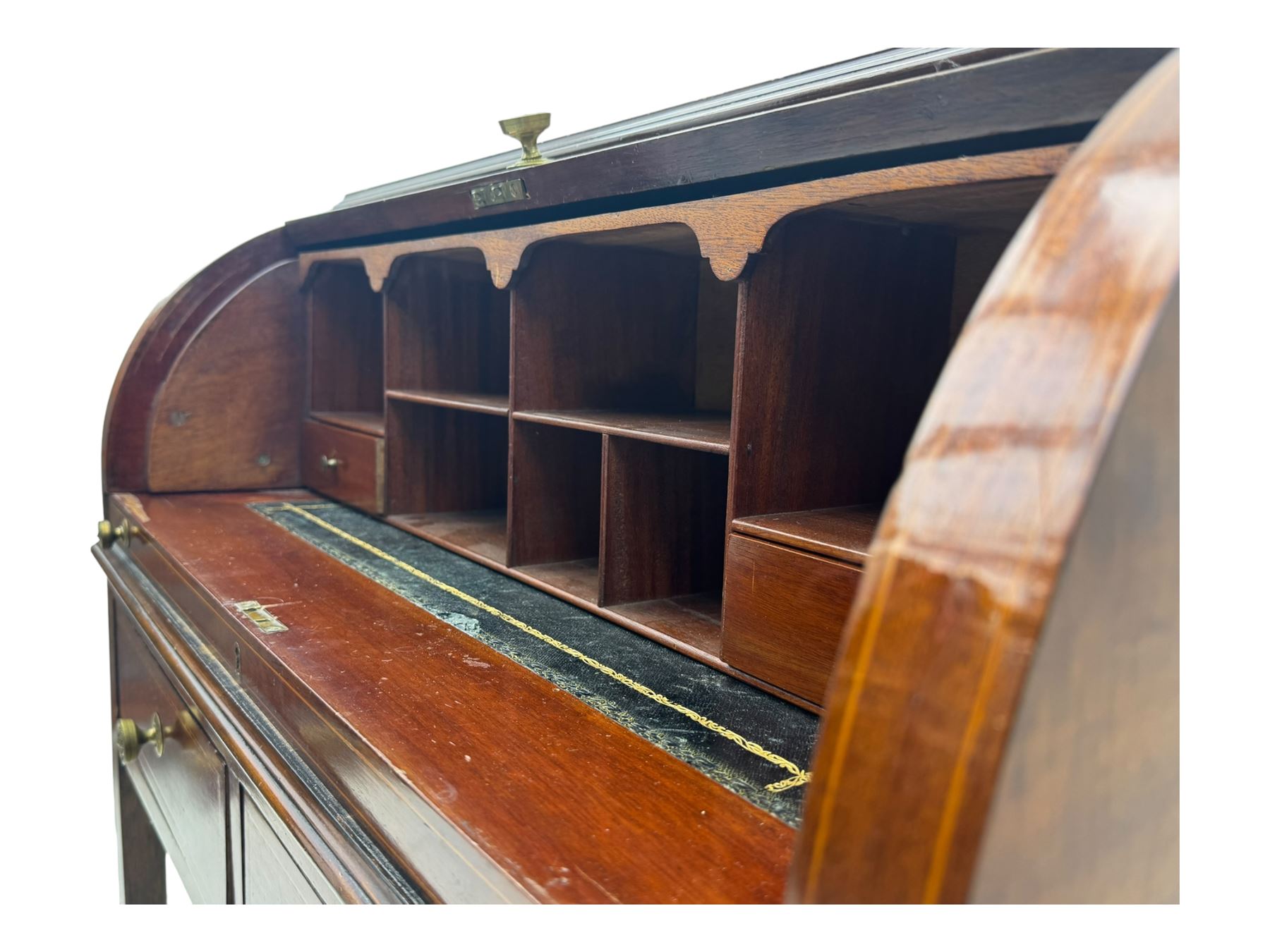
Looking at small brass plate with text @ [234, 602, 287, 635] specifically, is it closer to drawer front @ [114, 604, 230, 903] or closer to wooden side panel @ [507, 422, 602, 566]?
drawer front @ [114, 604, 230, 903]

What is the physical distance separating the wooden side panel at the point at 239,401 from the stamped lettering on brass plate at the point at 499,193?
3.30 ft

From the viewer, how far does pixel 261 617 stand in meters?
1.41

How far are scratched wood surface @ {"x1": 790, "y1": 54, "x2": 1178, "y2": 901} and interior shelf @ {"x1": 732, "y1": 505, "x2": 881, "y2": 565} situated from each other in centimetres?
50

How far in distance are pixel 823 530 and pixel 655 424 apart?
40 cm

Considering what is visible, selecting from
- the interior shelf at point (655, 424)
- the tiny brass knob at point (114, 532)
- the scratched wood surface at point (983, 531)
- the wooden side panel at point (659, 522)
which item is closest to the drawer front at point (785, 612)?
the interior shelf at point (655, 424)

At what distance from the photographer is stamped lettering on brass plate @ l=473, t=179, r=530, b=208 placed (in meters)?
1.53

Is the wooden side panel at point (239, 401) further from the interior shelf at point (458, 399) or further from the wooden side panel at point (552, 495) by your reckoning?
the wooden side panel at point (552, 495)

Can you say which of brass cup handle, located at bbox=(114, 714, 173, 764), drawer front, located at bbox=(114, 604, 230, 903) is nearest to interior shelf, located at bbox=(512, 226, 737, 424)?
drawer front, located at bbox=(114, 604, 230, 903)

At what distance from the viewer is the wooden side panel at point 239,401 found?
7.84ft

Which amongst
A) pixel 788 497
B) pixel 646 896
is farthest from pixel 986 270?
pixel 646 896

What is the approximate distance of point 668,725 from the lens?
1.08 metres

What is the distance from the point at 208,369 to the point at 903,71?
1871 millimetres

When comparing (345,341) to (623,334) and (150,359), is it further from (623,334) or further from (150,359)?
(623,334)

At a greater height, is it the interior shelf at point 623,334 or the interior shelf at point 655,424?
the interior shelf at point 623,334
